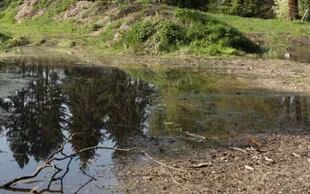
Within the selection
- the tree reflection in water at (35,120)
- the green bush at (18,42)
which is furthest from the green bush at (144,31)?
the tree reflection in water at (35,120)

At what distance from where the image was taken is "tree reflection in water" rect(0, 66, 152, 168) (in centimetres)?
1106

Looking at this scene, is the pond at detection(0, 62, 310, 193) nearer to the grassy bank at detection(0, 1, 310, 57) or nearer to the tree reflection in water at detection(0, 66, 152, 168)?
the tree reflection in water at detection(0, 66, 152, 168)

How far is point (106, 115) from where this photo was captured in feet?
44.0

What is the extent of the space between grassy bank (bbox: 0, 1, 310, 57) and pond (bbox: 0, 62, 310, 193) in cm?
570

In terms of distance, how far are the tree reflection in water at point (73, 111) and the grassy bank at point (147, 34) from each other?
6.76m

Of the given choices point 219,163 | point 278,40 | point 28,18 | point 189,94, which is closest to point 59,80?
point 189,94

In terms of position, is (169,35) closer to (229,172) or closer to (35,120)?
(35,120)

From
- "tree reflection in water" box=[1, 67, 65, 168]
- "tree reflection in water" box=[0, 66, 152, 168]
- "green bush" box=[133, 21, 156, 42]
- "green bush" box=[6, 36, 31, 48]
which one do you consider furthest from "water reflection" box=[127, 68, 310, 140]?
"green bush" box=[6, 36, 31, 48]

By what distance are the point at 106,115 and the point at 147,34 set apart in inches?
531

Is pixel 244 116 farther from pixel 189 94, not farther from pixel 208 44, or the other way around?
pixel 208 44

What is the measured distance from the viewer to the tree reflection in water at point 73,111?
11.1m

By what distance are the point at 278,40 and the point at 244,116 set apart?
1951cm

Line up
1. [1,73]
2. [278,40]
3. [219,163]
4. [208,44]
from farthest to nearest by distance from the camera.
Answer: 1. [278,40]
2. [208,44]
3. [1,73]
4. [219,163]

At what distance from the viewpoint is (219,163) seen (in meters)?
9.86
